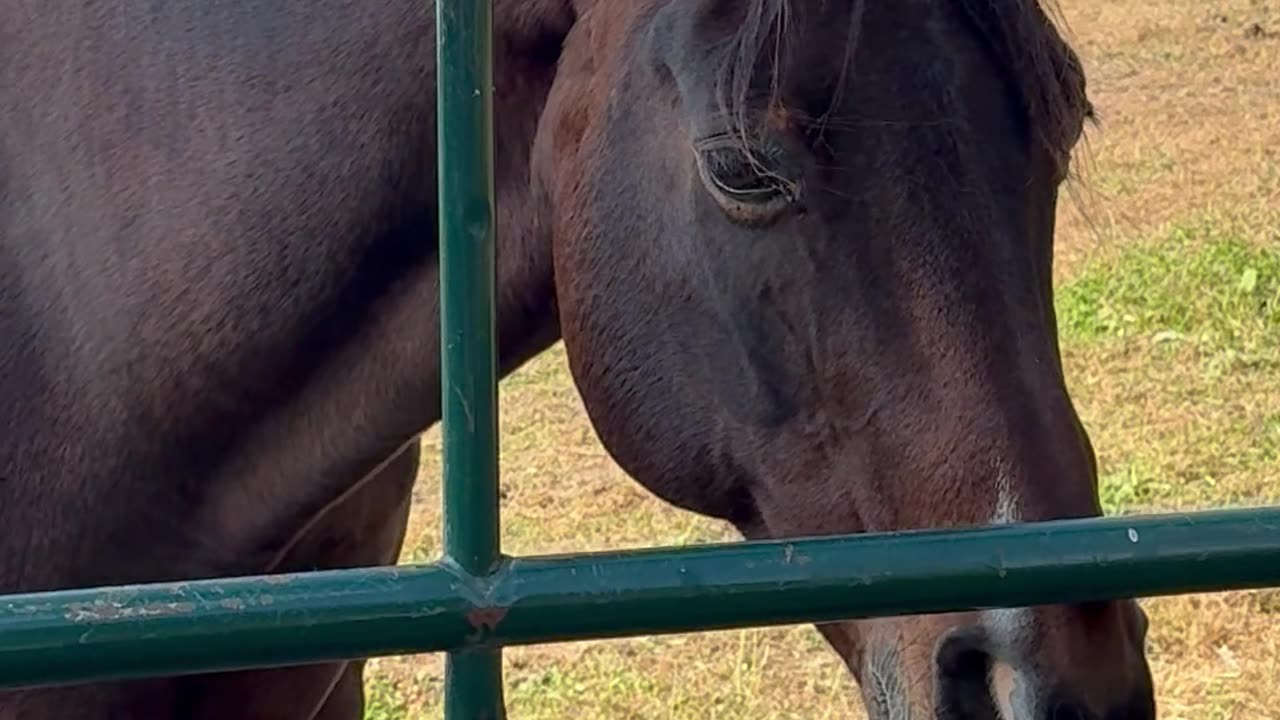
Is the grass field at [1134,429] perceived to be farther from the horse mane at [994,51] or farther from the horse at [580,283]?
the horse at [580,283]

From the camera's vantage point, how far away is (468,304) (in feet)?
2.68

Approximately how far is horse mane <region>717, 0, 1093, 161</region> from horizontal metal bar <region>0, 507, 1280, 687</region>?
614 millimetres

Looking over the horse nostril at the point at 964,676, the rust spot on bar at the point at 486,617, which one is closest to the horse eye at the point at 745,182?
the horse nostril at the point at 964,676

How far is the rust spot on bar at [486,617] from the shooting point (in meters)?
0.77

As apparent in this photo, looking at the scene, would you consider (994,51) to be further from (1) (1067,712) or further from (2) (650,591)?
(2) (650,591)

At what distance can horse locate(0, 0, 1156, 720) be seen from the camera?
4.24ft


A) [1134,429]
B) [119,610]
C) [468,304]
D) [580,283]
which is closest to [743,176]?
[580,283]

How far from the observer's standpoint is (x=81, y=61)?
65.8 inches

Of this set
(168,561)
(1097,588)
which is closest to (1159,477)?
(168,561)

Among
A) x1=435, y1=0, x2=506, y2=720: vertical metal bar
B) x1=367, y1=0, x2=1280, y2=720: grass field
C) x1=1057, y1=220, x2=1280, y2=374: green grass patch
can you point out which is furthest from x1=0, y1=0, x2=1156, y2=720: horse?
x1=1057, y1=220, x2=1280, y2=374: green grass patch

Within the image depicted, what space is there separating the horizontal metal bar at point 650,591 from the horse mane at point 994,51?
61cm

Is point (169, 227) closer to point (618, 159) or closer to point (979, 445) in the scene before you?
point (618, 159)

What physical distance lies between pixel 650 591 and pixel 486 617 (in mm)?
77

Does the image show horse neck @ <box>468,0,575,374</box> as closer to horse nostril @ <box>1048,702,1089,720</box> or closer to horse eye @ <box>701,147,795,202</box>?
horse eye @ <box>701,147,795,202</box>
